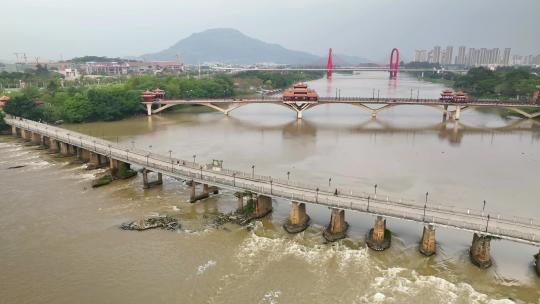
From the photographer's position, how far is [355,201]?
27156 mm

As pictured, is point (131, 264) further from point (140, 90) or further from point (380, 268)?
A: point (140, 90)

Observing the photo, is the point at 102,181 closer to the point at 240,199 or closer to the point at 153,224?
the point at 153,224

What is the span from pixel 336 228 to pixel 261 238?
16.9ft

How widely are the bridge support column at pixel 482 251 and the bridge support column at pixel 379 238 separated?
5.07 metres

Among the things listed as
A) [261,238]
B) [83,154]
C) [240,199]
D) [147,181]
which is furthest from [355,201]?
[83,154]

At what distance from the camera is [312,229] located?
28438 millimetres

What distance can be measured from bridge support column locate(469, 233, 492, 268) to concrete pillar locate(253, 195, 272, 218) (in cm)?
1425

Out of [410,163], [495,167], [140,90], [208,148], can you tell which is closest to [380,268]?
[410,163]

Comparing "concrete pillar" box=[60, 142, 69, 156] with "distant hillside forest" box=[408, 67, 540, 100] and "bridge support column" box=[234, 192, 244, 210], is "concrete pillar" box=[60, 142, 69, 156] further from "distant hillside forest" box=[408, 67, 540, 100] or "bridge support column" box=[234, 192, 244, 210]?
"distant hillside forest" box=[408, 67, 540, 100]

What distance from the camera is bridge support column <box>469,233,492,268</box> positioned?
76.8ft

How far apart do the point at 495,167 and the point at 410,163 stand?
9346mm

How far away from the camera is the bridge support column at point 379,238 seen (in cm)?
2552

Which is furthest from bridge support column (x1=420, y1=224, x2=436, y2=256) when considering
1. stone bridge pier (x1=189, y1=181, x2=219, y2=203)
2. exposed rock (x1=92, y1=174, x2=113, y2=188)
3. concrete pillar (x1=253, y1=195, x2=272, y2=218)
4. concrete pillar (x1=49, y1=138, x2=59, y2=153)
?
concrete pillar (x1=49, y1=138, x2=59, y2=153)

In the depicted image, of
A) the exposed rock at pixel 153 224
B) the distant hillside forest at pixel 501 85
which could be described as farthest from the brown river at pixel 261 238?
the distant hillside forest at pixel 501 85
